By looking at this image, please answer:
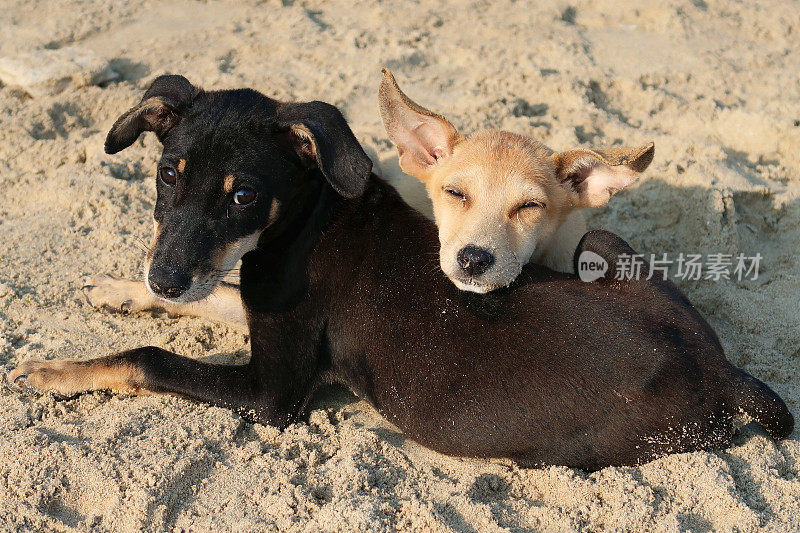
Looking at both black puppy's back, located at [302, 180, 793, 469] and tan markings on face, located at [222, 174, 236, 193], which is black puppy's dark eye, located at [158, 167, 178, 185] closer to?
tan markings on face, located at [222, 174, 236, 193]

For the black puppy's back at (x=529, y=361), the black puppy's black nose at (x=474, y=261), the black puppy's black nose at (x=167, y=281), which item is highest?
the black puppy's black nose at (x=474, y=261)

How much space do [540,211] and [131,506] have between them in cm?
286

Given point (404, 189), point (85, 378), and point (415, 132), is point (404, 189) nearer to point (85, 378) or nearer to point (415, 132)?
point (415, 132)

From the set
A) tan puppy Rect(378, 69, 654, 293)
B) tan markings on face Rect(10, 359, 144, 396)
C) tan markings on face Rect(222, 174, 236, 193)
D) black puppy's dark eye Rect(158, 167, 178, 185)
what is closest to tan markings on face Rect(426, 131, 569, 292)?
tan puppy Rect(378, 69, 654, 293)

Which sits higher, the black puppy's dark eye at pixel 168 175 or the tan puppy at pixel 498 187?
the black puppy's dark eye at pixel 168 175

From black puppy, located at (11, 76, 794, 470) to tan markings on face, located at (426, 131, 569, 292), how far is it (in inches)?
6.3

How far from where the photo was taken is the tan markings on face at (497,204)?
14.9 ft

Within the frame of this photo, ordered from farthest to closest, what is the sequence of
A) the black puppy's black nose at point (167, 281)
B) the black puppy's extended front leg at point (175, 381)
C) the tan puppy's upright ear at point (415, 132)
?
1. the tan puppy's upright ear at point (415, 132)
2. the black puppy's extended front leg at point (175, 381)
3. the black puppy's black nose at point (167, 281)

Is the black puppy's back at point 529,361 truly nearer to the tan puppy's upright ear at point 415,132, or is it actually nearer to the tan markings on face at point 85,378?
the tan puppy's upright ear at point 415,132

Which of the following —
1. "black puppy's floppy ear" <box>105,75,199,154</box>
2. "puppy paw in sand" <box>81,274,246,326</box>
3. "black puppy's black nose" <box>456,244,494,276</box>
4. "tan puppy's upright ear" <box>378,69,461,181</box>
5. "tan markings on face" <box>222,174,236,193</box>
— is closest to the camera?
"tan markings on face" <box>222,174,236,193</box>

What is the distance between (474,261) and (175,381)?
191 cm

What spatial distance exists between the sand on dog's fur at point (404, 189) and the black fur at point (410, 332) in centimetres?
Answer: 21

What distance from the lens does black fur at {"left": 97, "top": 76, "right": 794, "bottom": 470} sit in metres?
4.12

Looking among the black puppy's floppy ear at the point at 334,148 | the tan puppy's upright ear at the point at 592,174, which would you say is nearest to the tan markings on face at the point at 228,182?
the black puppy's floppy ear at the point at 334,148
